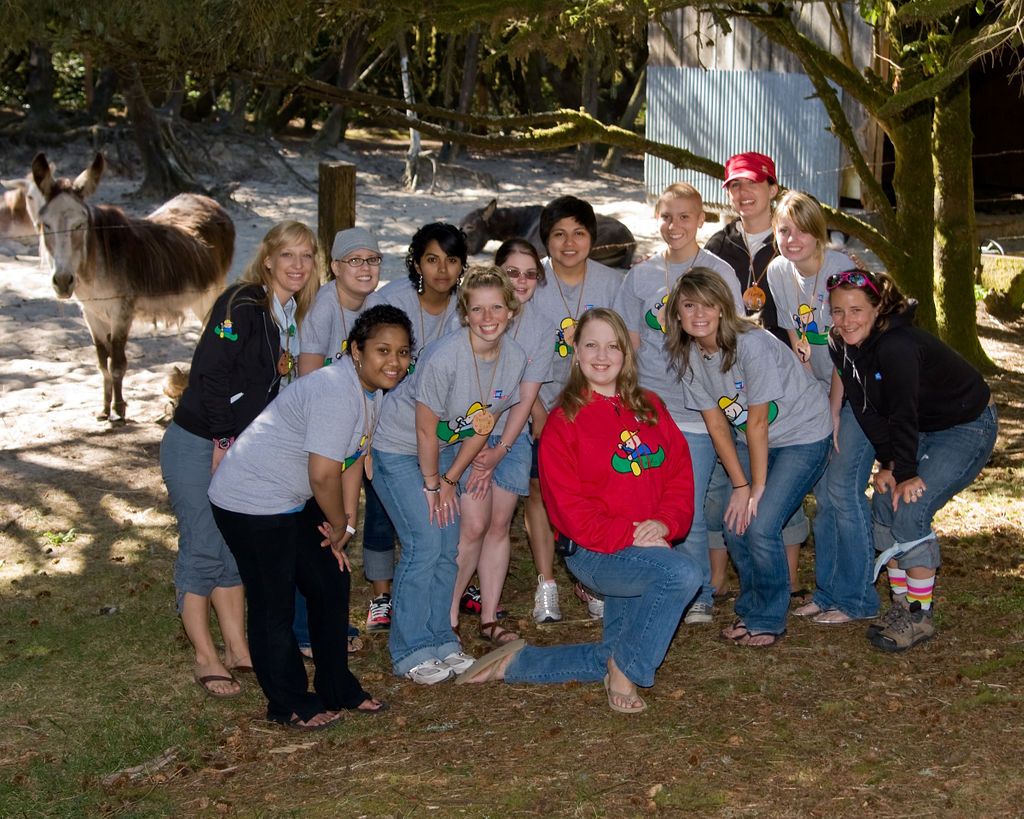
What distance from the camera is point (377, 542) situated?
534cm

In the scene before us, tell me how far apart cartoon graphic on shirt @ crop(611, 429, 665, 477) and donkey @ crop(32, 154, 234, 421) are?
17.1 ft

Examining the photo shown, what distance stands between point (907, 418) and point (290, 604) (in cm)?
235

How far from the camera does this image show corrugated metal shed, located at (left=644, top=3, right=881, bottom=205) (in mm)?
14008

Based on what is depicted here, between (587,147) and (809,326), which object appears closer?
(809,326)

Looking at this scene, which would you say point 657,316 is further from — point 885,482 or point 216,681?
point 216,681

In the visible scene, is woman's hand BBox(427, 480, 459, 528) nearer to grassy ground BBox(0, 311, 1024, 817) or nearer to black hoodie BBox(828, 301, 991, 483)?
grassy ground BBox(0, 311, 1024, 817)

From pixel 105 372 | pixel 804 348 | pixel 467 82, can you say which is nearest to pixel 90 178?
pixel 105 372

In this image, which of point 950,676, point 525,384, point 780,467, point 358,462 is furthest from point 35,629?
point 950,676

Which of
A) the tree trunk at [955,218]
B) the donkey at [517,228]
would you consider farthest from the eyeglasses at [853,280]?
the donkey at [517,228]

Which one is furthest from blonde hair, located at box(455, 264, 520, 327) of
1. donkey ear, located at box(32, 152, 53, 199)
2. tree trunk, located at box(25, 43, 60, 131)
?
tree trunk, located at box(25, 43, 60, 131)

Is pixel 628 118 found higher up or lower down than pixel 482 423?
higher up

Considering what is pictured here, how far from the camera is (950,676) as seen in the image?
452 centimetres

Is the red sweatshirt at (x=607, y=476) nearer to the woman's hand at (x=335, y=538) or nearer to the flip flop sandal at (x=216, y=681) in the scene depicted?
the woman's hand at (x=335, y=538)

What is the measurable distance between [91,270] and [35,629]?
3.75 meters
